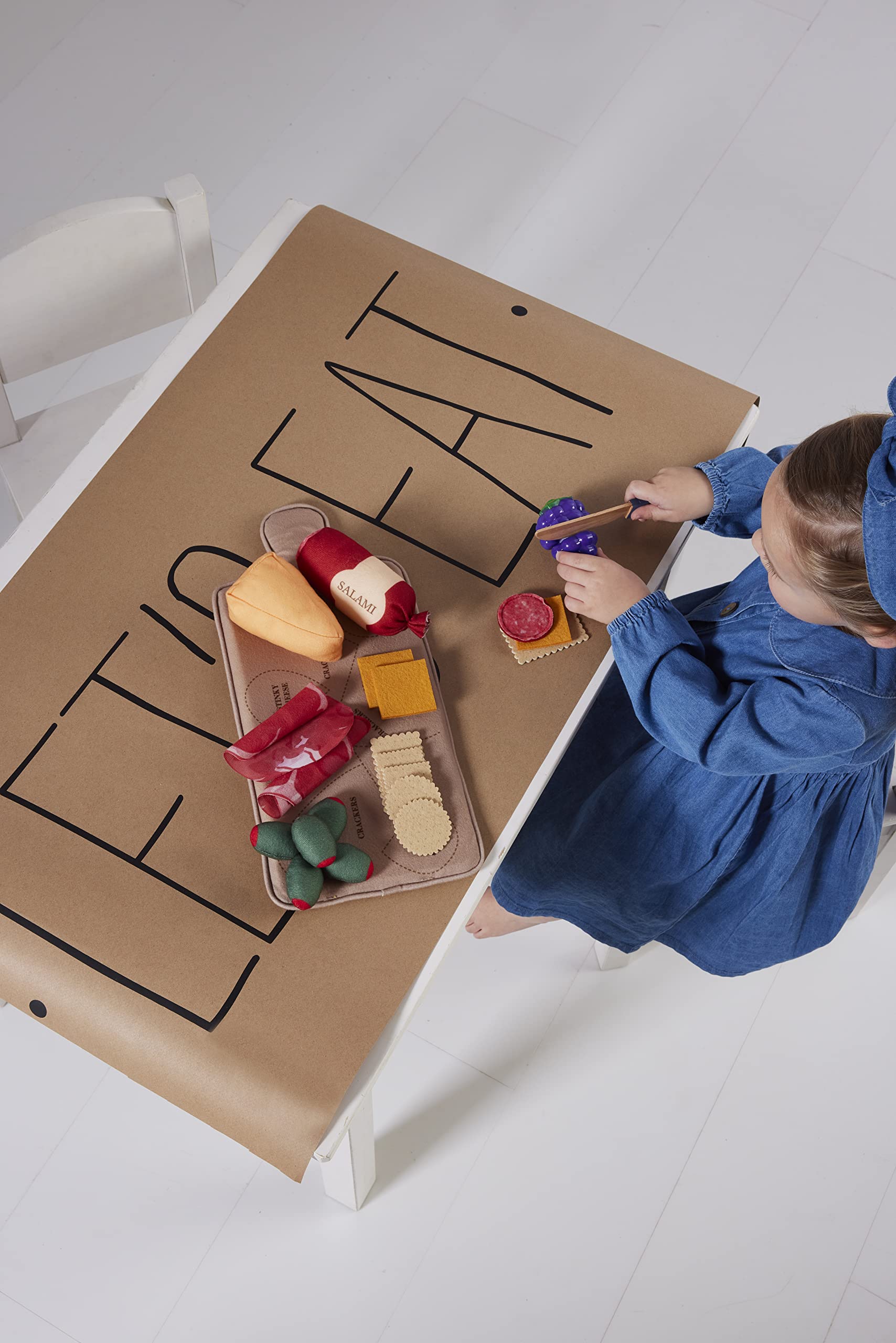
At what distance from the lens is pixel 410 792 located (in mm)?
843

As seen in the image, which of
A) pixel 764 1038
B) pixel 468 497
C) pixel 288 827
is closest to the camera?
pixel 288 827

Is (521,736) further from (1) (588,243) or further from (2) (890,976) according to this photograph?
(1) (588,243)

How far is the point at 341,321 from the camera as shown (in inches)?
41.7

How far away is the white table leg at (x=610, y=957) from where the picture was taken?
1.41m

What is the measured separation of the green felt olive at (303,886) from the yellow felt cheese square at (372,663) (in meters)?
0.15

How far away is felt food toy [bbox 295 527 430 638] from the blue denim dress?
0.18 metres

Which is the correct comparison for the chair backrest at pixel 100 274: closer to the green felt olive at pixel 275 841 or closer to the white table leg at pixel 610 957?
the green felt olive at pixel 275 841

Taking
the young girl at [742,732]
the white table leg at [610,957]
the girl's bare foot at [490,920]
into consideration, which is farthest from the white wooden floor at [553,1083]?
the young girl at [742,732]

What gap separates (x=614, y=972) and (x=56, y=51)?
1984 mm

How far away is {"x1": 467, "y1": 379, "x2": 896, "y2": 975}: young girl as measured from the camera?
0.83 metres

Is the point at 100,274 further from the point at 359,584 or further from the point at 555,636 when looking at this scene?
the point at 555,636

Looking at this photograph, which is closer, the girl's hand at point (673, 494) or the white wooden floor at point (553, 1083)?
the girl's hand at point (673, 494)

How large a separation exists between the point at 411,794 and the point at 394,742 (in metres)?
0.04

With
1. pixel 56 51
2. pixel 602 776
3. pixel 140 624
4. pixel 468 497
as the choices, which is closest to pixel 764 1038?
pixel 602 776
